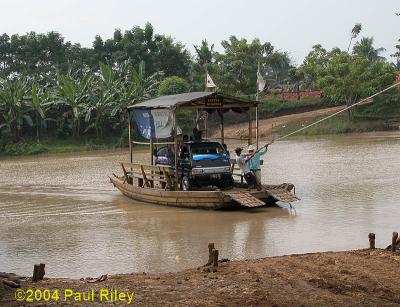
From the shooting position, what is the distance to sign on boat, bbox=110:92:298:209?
1329cm

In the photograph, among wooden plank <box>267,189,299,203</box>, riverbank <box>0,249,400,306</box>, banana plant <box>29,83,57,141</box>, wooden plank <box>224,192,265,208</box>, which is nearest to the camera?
riverbank <box>0,249,400,306</box>

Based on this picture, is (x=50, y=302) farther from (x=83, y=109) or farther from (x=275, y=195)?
(x=83, y=109)

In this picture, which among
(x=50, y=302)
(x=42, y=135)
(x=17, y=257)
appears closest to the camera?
(x=50, y=302)

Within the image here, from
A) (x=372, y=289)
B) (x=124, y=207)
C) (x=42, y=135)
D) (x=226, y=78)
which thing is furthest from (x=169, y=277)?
(x=226, y=78)

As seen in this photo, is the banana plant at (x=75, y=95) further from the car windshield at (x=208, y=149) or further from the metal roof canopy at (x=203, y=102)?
the car windshield at (x=208, y=149)

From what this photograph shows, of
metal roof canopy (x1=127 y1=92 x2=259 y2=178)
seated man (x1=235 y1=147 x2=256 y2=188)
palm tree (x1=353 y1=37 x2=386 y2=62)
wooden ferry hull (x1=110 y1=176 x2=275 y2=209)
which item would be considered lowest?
wooden ferry hull (x1=110 y1=176 x2=275 y2=209)

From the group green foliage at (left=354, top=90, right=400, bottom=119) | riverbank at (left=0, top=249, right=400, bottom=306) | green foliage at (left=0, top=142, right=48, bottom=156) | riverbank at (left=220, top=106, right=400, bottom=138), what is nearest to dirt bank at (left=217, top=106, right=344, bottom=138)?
riverbank at (left=220, top=106, right=400, bottom=138)

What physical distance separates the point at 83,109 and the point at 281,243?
92.2 ft

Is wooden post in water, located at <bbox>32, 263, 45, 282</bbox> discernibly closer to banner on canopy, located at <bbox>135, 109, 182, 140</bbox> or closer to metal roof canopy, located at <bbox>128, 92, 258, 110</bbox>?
metal roof canopy, located at <bbox>128, 92, 258, 110</bbox>

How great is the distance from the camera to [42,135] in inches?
1529

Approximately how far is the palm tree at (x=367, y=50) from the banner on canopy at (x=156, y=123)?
148 ft

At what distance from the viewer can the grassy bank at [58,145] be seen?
35969 millimetres

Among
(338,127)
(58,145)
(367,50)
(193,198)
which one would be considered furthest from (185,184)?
(367,50)

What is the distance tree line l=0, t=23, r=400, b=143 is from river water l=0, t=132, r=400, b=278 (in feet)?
48.9
